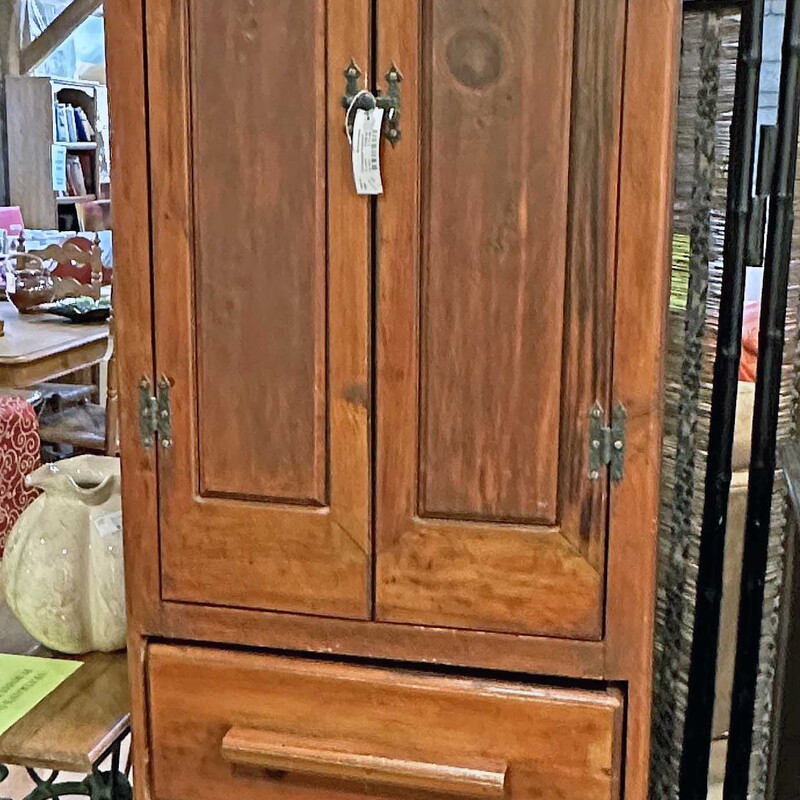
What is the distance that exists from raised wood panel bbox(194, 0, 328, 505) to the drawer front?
0.20m

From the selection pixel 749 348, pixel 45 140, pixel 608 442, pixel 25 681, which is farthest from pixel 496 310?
pixel 45 140

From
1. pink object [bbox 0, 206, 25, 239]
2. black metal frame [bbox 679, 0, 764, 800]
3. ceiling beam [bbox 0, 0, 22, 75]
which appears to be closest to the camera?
black metal frame [bbox 679, 0, 764, 800]

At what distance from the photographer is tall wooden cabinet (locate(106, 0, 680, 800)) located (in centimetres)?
101

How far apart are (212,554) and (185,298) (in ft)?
0.89

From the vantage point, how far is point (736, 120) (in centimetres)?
125

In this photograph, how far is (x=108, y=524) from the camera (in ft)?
4.44

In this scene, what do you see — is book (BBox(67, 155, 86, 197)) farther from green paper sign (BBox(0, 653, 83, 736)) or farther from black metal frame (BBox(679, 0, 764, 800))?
black metal frame (BBox(679, 0, 764, 800))

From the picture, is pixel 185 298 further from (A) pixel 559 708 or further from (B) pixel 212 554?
(A) pixel 559 708

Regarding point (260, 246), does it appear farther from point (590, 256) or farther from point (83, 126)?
point (83, 126)

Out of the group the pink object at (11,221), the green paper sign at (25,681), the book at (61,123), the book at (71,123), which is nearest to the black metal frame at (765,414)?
the green paper sign at (25,681)

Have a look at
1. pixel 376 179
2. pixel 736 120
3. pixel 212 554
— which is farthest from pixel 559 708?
pixel 736 120

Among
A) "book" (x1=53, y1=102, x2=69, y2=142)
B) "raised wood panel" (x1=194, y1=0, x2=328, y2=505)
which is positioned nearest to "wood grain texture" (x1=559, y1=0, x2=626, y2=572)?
"raised wood panel" (x1=194, y1=0, x2=328, y2=505)

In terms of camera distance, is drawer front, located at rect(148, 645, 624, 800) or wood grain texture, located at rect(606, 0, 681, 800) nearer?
wood grain texture, located at rect(606, 0, 681, 800)

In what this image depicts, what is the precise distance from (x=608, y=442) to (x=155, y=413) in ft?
1.53
